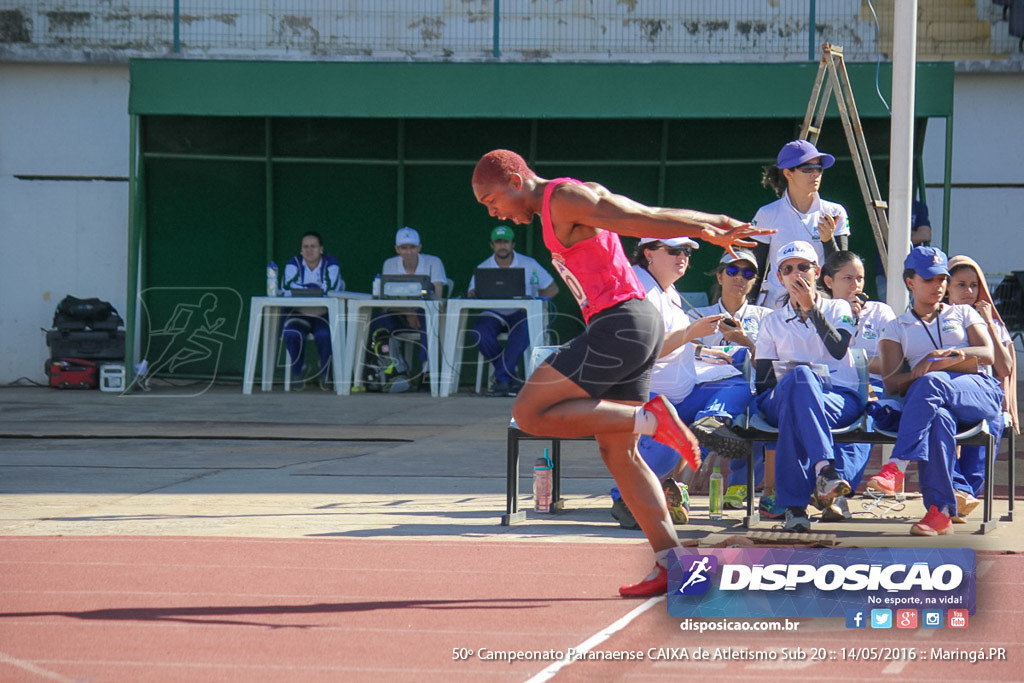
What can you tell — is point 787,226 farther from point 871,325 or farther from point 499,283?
point 499,283

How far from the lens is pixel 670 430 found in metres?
5.21

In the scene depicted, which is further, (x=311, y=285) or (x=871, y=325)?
(x=311, y=285)

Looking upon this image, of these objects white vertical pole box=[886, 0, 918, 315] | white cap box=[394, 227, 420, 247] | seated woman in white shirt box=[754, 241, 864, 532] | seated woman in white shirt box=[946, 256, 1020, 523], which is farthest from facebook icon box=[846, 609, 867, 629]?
white cap box=[394, 227, 420, 247]

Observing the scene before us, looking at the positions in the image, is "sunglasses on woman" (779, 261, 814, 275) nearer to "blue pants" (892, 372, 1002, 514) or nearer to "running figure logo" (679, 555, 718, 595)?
"blue pants" (892, 372, 1002, 514)

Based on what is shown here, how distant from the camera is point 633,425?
5176 millimetres

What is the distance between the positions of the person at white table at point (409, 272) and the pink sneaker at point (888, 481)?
790 cm

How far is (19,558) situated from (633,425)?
290cm

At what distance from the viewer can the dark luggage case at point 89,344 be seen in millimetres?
16109

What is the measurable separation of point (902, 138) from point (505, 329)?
6904 millimetres

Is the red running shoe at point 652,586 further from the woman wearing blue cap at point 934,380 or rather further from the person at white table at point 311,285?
the person at white table at point 311,285

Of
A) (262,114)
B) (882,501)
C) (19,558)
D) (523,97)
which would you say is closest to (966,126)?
(523,97)

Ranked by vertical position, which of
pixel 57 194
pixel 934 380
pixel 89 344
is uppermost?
pixel 57 194

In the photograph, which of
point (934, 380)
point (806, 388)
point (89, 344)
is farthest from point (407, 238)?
point (934, 380)

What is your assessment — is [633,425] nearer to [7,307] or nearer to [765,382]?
[765,382]
